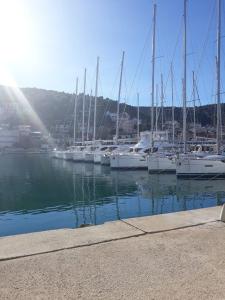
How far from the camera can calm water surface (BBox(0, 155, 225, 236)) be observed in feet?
50.4

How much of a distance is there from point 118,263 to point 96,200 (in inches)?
666

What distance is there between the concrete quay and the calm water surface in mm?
8867

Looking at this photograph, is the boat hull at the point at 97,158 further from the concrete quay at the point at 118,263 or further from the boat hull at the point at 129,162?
the concrete quay at the point at 118,263

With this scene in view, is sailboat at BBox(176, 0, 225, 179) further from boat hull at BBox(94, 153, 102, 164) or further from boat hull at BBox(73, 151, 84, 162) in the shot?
boat hull at BBox(73, 151, 84, 162)

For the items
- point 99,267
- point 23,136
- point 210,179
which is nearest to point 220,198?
point 210,179

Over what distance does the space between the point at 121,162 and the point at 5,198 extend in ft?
61.4

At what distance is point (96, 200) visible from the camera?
2088 cm

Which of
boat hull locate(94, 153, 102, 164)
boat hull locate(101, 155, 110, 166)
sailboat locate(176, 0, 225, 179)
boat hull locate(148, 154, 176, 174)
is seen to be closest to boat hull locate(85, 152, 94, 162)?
boat hull locate(94, 153, 102, 164)

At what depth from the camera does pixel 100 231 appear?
533 cm

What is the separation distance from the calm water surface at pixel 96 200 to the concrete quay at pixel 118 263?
8.87 meters

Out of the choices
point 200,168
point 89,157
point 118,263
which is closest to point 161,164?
point 200,168

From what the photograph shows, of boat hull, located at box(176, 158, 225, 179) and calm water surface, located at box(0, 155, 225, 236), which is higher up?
boat hull, located at box(176, 158, 225, 179)

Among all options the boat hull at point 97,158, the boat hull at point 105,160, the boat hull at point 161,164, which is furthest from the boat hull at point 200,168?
the boat hull at point 97,158

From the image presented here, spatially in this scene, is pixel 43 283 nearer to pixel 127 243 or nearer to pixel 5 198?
pixel 127 243
